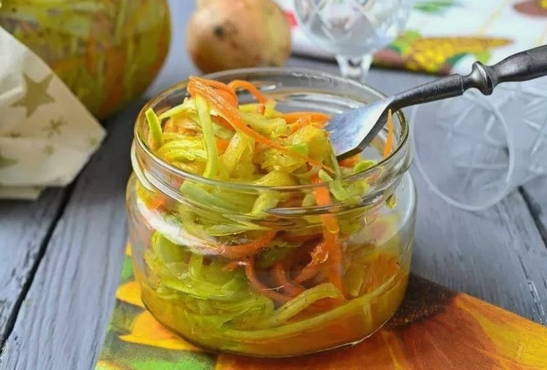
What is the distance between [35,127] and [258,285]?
0.42 m

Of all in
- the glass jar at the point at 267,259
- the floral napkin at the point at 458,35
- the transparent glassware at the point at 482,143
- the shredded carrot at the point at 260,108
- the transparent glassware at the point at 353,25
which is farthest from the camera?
the floral napkin at the point at 458,35

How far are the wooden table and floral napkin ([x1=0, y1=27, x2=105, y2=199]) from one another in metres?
0.02

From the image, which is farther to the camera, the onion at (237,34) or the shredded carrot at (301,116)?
the onion at (237,34)

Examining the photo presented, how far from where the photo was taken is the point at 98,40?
937 millimetres

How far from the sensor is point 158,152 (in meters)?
0.66

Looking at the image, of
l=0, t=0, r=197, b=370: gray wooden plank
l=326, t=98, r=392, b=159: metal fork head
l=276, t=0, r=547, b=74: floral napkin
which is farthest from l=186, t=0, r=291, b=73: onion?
l=326, t=98, r=392, b=159: metal fork head

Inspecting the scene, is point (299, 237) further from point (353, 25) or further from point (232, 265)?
point (353, 25)

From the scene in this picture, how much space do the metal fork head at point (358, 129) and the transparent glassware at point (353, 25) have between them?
0.32 meters

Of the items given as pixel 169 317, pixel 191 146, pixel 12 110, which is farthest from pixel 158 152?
pixel 12 110

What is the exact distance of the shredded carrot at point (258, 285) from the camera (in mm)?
609

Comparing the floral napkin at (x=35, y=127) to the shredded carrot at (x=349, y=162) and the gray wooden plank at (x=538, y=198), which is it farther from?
the gray wooden plank at (x=538, y=198)

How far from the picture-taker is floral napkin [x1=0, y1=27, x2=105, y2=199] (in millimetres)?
856

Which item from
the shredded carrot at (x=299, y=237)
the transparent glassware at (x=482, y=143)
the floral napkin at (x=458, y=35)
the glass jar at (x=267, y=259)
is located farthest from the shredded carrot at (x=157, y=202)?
the floral napkin at (x=458, y=35)

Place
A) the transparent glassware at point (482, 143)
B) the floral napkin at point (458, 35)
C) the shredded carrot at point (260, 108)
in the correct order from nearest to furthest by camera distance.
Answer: the shredded carrot at point (260, 108), the transparent glassware at point (482, 143), the floral napkin at point (458, 35)
